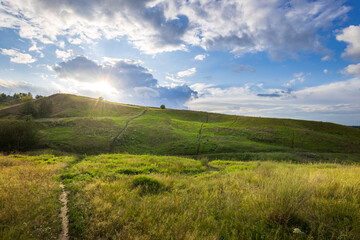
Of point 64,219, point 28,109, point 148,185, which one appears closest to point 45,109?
→ point 28,109

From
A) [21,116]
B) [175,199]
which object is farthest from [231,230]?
[21,116]

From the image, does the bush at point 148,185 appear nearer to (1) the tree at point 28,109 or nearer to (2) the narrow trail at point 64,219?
(2) the narrow trail at point 64,219

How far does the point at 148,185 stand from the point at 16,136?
29744mm

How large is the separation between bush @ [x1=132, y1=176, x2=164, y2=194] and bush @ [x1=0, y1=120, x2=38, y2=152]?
1091 inches

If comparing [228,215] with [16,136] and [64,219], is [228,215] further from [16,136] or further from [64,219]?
[16,136]

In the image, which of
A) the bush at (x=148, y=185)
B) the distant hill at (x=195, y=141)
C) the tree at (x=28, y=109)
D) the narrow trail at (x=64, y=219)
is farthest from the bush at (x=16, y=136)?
the tree at (x=28, y=109)

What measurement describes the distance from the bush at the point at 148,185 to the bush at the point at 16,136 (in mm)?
27722

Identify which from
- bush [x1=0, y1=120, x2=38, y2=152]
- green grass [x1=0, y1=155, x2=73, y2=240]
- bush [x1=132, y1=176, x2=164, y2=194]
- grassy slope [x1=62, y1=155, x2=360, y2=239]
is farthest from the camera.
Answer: bush [x1=0, y1=120, x2=38, y2=152]

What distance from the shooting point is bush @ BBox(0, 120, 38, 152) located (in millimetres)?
24484

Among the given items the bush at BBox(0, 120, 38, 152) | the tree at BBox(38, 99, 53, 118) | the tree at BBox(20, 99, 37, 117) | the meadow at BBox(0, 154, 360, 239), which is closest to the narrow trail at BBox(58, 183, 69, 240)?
the meadow at BBox(0, 154, 360, 239)

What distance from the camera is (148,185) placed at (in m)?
8.64

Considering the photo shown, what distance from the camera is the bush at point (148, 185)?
26.5ft

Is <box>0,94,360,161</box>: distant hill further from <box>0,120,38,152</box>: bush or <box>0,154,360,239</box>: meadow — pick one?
<box>0,154,360,239</box>: meadow

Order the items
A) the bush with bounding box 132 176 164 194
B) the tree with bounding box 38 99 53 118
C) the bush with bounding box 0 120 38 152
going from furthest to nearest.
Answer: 1. the tree with bounding box 38 99 53 118
2. the bush with bounding box 0 120 38 152
3. the bush with bounding box 132 176 164 194
